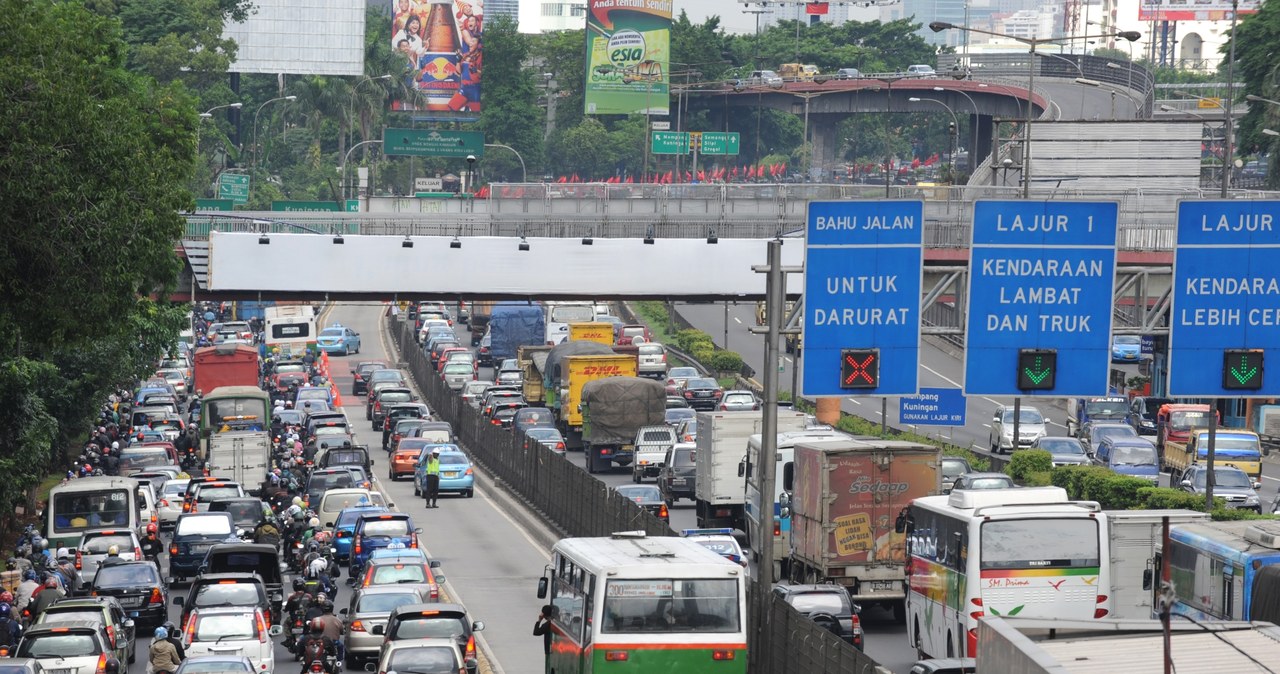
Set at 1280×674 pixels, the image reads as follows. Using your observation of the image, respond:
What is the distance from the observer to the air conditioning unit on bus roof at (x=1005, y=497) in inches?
1006

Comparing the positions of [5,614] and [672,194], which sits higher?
[672,194]

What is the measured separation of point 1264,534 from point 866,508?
7.97m

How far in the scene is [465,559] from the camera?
41.4 meters

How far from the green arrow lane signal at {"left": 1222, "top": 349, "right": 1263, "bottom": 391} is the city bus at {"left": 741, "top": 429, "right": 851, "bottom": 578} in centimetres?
782

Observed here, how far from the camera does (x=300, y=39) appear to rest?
15775 centimetres

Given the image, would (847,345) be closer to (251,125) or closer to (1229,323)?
(1229,323)

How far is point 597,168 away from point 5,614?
146 meters

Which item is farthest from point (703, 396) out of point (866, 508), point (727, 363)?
point (866, 508)

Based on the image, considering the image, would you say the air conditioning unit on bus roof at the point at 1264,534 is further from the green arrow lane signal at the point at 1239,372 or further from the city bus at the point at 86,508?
the city bus at the point at 86,508

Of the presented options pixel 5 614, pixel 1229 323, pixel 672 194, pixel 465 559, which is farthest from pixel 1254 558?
pixel 672 194

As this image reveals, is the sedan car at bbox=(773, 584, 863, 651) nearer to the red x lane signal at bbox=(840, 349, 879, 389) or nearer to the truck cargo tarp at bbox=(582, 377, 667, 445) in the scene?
the red x lane signal at bbox=(840, 349, 879, 389)

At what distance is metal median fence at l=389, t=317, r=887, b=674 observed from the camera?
21469 mm

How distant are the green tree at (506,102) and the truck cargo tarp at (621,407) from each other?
10943cm

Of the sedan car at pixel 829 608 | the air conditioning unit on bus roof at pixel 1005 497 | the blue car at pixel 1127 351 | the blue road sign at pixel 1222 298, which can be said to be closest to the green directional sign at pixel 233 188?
the blue car at pixel 1127 351
